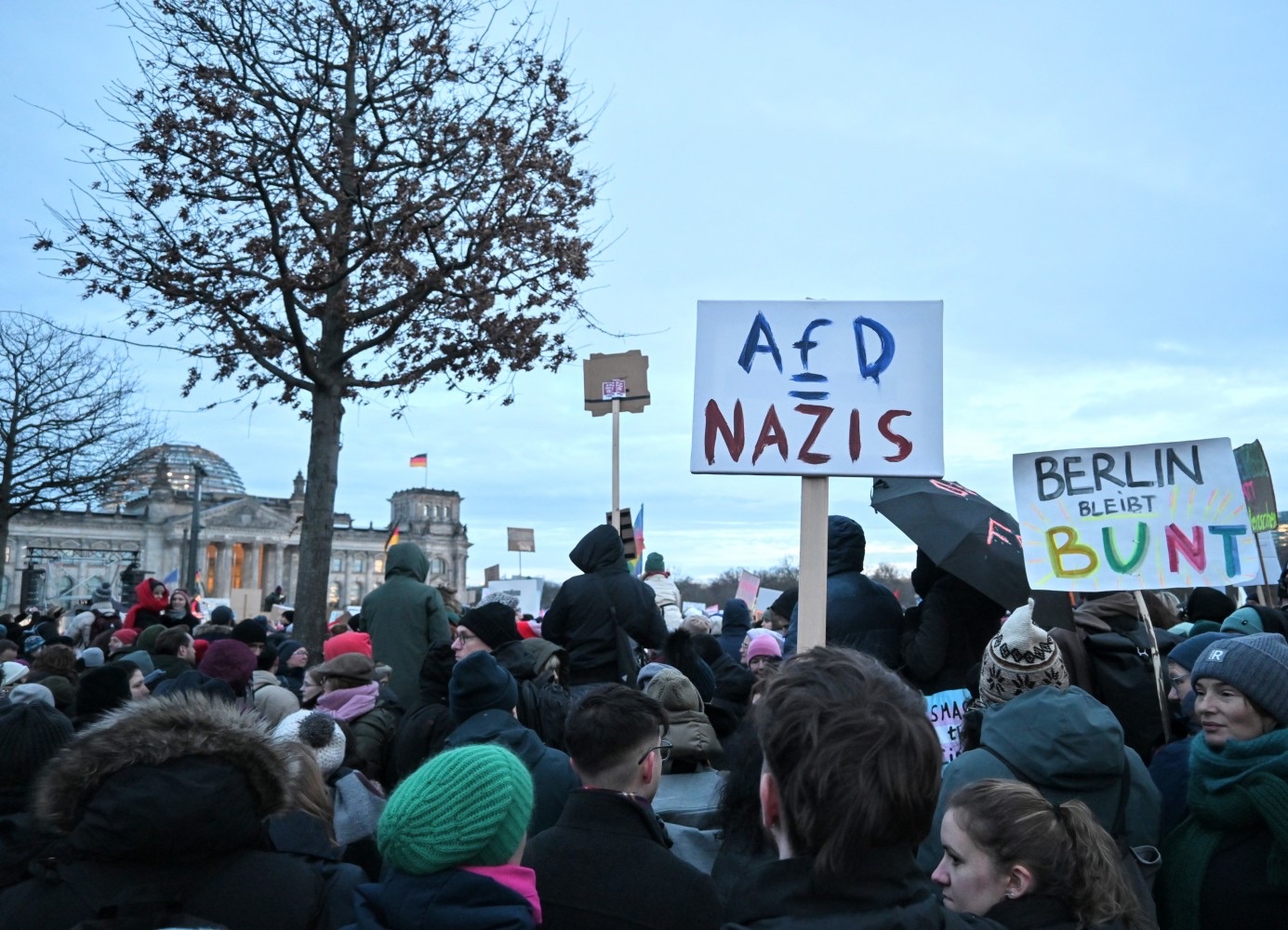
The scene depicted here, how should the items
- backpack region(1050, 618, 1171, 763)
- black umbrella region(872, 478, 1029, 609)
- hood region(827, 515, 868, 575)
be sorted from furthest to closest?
1. hood region(827, 515, 868, 575)
2. black umbrella region(872, 478, 1029, 609)
3. backpack region(1050, 618, 1171, 763)

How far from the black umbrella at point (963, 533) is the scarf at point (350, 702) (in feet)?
8.79

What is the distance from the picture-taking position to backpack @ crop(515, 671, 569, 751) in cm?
573

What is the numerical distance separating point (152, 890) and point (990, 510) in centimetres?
410

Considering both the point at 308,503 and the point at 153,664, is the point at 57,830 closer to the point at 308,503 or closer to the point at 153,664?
the point at 153,664

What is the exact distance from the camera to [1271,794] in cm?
325

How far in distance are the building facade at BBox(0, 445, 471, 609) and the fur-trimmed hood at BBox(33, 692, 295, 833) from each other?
9039cm

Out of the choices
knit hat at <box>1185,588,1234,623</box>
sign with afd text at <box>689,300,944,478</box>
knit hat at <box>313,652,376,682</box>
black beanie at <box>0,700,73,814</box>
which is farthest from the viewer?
knit hat at <box>1185,588,1234,623</box>

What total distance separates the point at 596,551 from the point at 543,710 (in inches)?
56.4

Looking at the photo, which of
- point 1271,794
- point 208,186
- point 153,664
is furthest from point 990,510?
point 208,186

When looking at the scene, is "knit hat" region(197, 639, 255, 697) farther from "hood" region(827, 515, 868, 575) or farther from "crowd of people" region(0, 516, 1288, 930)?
"hood" region(827, 515, 868, 575)

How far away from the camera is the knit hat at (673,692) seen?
5.75m

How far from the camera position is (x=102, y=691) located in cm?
534

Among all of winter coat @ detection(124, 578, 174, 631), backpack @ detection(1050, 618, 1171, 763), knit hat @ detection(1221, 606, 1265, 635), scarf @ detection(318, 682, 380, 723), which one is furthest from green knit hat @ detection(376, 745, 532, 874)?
winter coat @ detection(124, 578, 174, 631)

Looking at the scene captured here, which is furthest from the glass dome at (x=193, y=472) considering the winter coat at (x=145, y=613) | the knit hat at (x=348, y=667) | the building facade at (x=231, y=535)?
the knit hat at (x=348, y=667)
